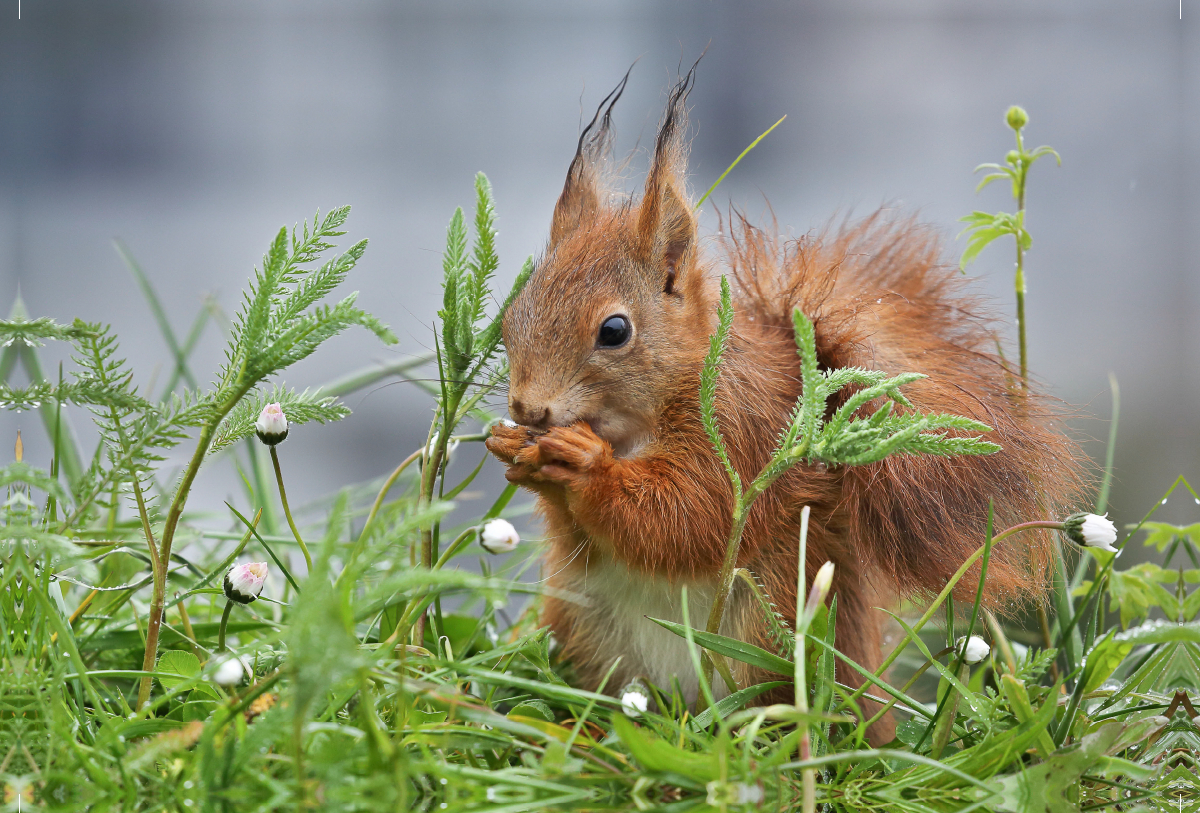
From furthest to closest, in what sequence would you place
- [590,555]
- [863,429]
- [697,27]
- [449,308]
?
[697,27] < [590,555] < [449,308] < [863,429]

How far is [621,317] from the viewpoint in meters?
0.96

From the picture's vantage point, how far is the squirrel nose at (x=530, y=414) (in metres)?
0.92

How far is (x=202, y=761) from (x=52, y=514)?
0.54 meters

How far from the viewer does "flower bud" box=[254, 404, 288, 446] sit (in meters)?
0.79

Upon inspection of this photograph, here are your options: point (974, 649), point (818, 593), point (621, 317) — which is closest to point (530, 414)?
point (621, 317)

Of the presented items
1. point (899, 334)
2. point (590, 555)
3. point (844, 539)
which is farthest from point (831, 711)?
point (899, 334)

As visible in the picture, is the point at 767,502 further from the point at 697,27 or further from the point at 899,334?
the point at 697,27

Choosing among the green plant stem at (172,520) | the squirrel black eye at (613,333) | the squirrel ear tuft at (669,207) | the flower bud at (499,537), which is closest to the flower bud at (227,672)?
the green plant stem at (172,520)

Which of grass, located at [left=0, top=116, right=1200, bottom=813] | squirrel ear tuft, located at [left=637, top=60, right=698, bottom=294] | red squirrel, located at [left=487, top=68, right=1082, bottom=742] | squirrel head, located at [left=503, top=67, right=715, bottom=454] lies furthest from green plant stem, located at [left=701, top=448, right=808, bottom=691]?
squirrel ear tuft, located at [left=637, top=60, right=698, bottom=294]

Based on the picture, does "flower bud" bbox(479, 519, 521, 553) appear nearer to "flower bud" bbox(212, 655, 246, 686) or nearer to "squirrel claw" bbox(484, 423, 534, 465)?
"squirrel claw" bbox(484, 423, 534, 465)

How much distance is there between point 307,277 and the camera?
0.74 m

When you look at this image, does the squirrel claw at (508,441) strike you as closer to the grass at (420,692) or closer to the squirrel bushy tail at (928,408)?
the grass at (420,692)

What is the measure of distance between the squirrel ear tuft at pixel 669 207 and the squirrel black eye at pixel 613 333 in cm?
8

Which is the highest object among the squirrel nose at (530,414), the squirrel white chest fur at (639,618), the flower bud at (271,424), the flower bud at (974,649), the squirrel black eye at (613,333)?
the squirrel black eye at (613,333)
